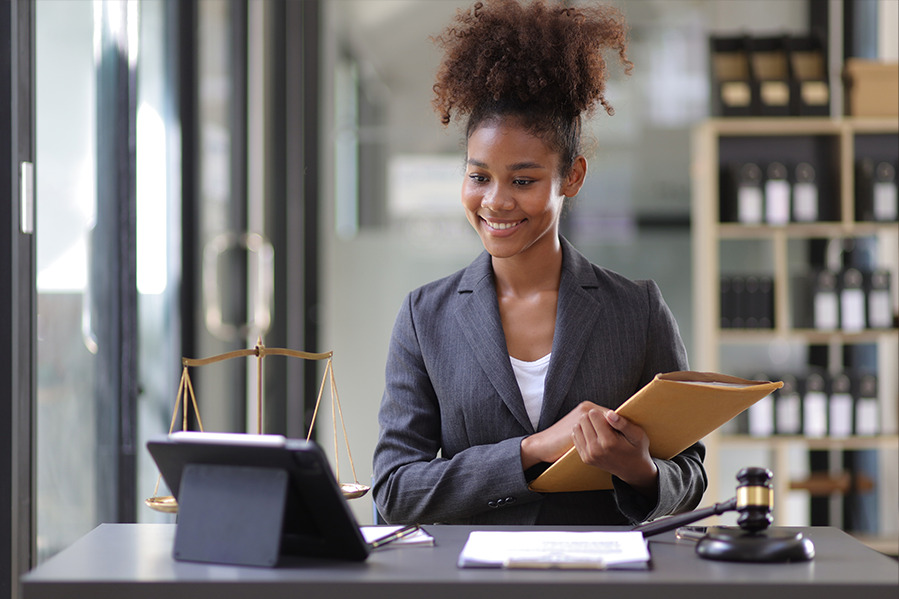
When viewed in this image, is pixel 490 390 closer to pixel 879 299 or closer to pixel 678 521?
pixel 678 521

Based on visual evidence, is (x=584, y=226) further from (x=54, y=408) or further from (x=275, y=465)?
(x=275, y=465)

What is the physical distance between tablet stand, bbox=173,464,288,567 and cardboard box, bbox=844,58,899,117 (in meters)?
3.68

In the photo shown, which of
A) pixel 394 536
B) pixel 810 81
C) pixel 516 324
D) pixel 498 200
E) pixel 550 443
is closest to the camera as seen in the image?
pixel 394 536

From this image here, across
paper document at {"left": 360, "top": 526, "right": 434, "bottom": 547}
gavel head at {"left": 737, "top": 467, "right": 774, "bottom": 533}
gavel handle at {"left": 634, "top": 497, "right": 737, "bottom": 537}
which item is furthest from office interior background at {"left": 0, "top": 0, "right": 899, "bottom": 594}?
gavel head at {"left": 737, "top": 467, "right": 774, "bottom": 533}

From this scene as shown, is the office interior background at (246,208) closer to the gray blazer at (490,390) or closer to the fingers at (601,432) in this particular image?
the gray blazer at (490,390)

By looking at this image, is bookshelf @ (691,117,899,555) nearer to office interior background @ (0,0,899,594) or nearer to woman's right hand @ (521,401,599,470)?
office interior background @ (0,0,899,594)

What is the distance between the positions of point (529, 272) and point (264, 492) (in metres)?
0.77

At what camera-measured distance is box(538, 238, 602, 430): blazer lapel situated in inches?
66.4

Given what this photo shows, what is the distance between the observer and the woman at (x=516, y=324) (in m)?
1.65

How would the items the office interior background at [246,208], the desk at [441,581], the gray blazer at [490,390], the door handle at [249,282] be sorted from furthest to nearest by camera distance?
1. the door handle at [249,282]
2. the office interior background at [246,208]
3. the gray blazer at [490,390]
4. the desk at [441,581]

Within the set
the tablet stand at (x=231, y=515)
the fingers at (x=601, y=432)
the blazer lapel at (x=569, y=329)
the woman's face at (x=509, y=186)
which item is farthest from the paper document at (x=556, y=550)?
the woman's face at (x=509, y=186)

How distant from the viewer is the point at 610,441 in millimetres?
1388

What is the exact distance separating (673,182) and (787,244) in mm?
625

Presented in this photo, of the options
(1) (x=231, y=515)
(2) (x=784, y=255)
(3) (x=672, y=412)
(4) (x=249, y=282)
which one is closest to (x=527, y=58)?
(3) (x=672, y=412)
